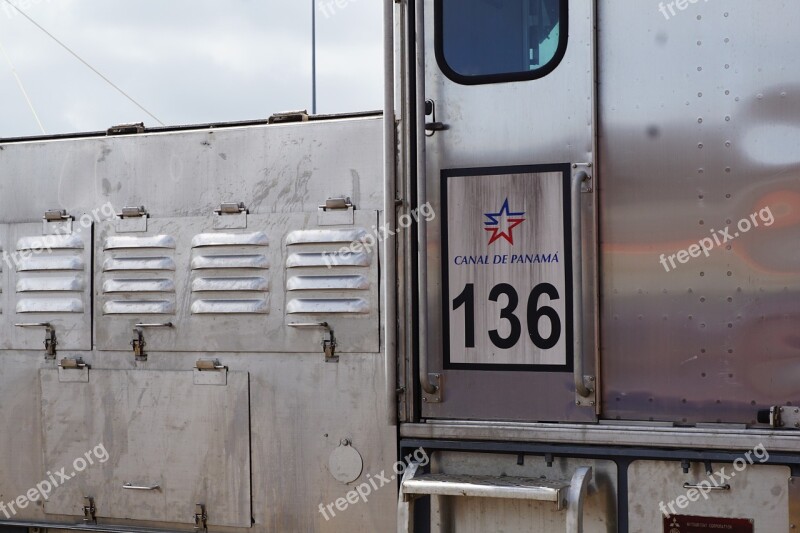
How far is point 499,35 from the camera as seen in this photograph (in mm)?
3061

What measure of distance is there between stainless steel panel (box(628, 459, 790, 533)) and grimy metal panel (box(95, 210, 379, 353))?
1066 millimetres

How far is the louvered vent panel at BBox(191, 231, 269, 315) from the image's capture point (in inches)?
139

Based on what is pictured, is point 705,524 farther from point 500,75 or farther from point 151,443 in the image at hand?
point 151,443

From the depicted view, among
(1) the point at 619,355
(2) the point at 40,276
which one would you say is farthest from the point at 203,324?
(1) the point at 619,355

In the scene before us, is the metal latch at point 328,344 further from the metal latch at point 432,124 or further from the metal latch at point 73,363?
the metal latch at point 73,363

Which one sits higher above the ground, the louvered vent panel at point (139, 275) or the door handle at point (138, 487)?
the louvered vent panel at point (139, 275)

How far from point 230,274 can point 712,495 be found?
A: 6.20 ft

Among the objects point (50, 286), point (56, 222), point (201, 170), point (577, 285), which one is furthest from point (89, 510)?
point (577, 285)

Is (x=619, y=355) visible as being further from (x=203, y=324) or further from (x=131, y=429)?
(x=131, y=429)

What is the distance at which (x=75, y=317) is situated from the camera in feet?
12.3

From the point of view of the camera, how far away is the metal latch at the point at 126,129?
3.79m

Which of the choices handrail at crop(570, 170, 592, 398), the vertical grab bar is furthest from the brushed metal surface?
handrail at crop(570, 170, 592, 398)

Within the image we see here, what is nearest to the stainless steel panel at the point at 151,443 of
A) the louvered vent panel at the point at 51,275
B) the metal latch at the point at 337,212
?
the louvered vent panel at the point at 51,275

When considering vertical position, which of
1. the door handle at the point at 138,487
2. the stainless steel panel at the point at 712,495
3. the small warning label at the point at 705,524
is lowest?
the door handle at the point at 138,487
